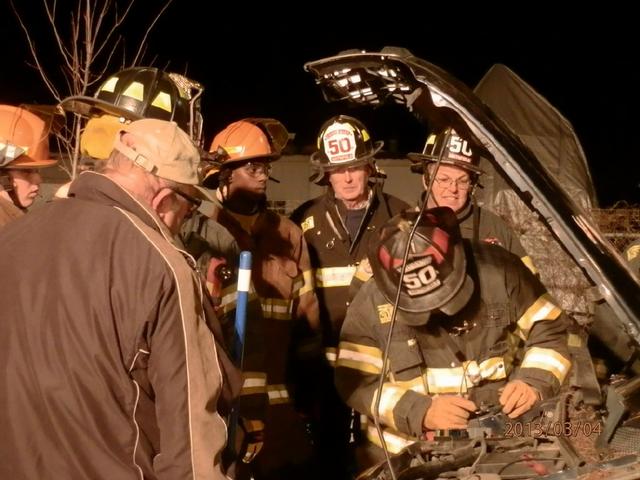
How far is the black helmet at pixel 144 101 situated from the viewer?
4293 millimetres

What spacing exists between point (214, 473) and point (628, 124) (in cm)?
1980

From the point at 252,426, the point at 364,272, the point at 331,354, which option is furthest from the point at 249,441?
the point at 331,354

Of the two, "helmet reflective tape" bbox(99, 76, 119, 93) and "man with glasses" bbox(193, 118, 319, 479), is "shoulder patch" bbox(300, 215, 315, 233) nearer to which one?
"man with glasses" bbox(193, 118, 319, 479)

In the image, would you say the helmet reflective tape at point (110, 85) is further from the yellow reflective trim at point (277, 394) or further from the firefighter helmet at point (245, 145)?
the yellow reflective trim at point (277, 394)

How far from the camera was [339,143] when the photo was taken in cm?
587

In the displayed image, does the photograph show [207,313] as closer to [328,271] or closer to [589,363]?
[589,363]

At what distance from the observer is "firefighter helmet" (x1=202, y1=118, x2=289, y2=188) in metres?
5.38

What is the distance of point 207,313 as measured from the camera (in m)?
2.66

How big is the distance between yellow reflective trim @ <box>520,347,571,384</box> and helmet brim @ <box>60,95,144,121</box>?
2.39m

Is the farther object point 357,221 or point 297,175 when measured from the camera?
point 297,175

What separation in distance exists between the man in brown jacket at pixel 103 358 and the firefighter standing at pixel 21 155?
200cm

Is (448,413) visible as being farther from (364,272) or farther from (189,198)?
(189,198)

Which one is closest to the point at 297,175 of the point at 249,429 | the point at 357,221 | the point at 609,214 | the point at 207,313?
the point at 609,214

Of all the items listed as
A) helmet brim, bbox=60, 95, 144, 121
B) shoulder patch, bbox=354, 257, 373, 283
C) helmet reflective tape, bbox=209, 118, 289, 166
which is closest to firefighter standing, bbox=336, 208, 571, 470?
shoulder patch, bbox=354, 257, 373, 283
